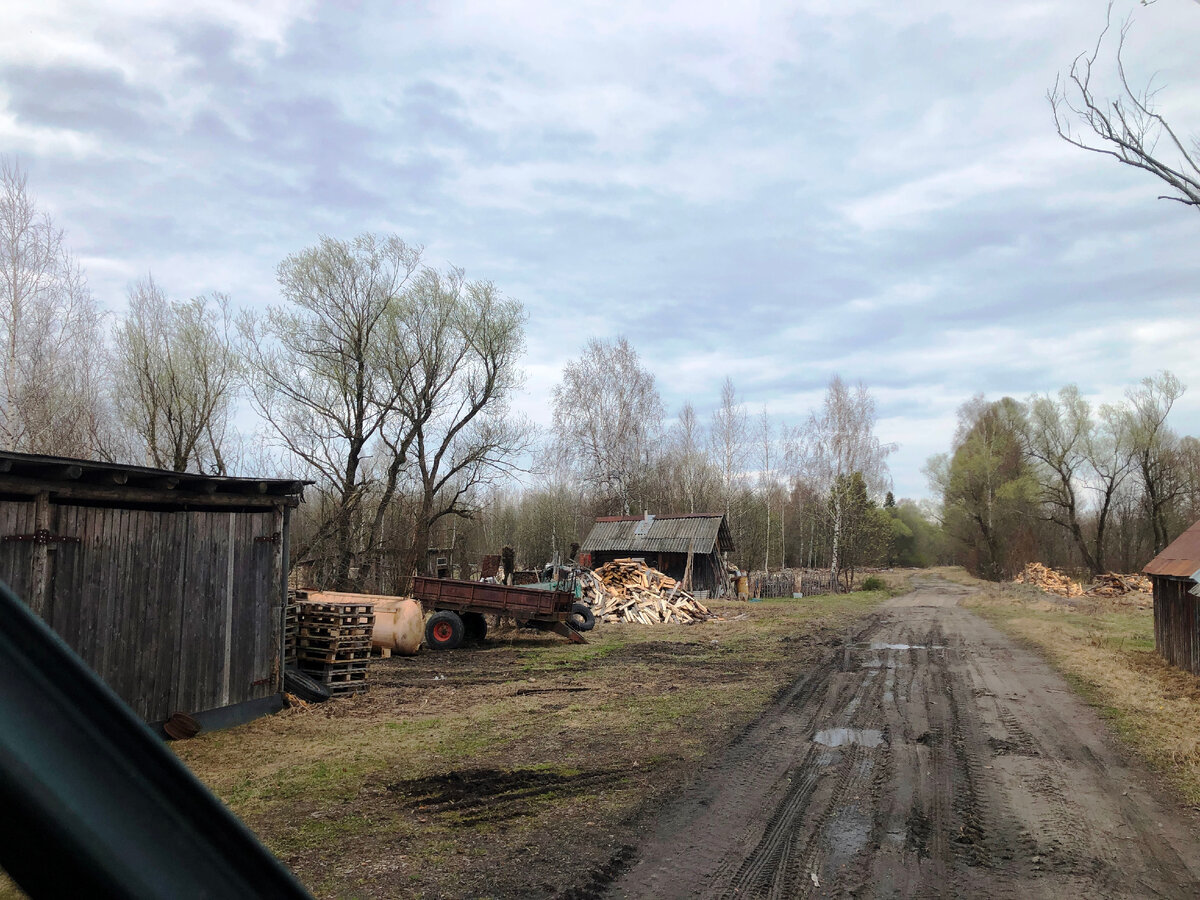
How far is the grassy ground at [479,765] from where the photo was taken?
6.11 metres

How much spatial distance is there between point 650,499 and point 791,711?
1386 inches

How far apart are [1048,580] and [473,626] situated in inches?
1410

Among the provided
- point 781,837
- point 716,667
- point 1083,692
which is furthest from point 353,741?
point 1083,692

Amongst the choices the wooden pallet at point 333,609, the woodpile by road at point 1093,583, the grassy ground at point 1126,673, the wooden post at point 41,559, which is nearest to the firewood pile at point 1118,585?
the woodpile by road at point 1093,583

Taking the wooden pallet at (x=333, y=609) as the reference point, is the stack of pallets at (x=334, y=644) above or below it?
below

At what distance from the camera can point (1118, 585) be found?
37.3m

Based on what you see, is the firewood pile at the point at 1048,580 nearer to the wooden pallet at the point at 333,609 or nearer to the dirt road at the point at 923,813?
the dirt road at the point at 923,813

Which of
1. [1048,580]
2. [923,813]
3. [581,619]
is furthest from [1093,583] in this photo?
[923,813]

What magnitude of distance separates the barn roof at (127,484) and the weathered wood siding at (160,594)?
0.69 feet

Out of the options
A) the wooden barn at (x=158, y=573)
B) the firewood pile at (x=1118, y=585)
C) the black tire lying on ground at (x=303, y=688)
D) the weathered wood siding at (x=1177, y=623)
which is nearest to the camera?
the wooden barn at (x=158, y=573)

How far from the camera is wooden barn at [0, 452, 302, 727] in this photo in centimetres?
841

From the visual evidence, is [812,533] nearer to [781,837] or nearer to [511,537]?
[511,537]

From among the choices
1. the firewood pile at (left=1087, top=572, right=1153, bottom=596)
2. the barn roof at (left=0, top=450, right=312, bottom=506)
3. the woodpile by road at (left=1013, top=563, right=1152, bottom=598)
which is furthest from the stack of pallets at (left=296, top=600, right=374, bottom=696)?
the firewood pile at (left=1087, top=572, right=1153, bottom=596)

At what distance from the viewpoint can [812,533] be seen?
52.4 m
